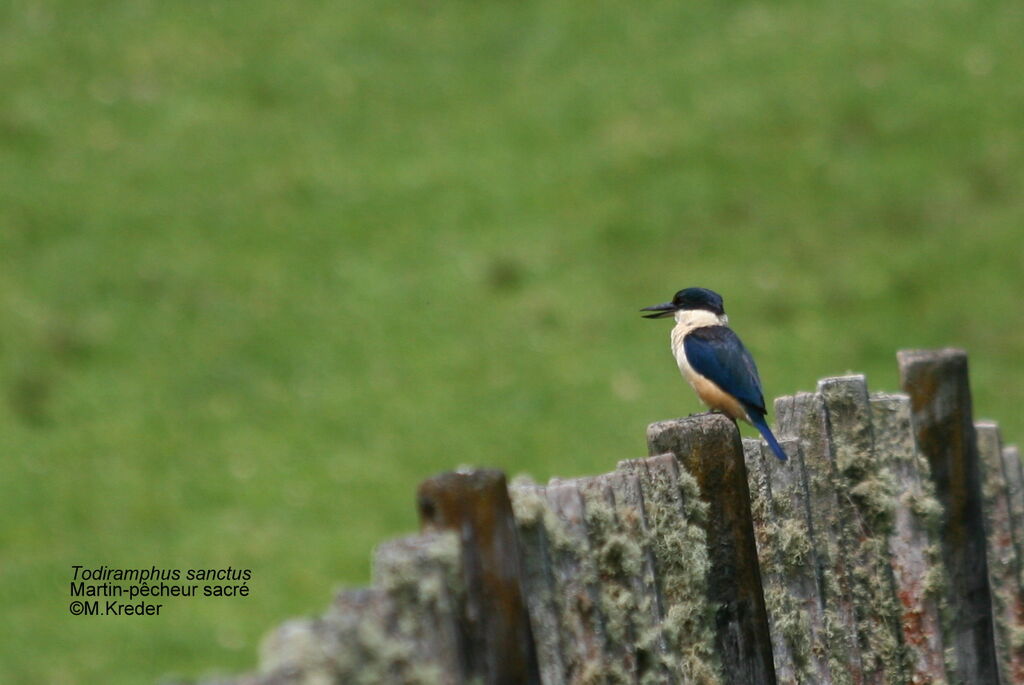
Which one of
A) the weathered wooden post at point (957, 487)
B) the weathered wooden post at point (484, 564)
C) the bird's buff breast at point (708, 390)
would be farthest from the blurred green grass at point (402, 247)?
the weathered wooden post at point (484, 564)

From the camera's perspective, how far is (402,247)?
42.0ft

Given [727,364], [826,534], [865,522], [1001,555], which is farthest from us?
[727,364]

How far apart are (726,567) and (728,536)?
0.08 m

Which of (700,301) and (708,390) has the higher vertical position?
(700,301)

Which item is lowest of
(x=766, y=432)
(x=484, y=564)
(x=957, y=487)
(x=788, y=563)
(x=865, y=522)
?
(x=484, y=564)

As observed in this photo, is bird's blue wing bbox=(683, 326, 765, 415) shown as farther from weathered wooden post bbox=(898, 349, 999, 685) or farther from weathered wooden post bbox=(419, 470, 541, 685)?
weathered wooden post bbox=(419, 470, 541, 685)

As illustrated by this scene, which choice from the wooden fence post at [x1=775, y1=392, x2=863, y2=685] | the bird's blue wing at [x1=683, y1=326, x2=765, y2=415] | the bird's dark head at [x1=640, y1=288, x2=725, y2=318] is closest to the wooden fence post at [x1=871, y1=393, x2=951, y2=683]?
the wooden fence post at [x1=775, y1=392, x2=863, y2=685]

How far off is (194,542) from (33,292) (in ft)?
10.7

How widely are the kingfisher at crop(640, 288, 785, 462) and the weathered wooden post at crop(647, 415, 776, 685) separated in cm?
259

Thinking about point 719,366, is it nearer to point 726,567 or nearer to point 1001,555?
point 1001,555

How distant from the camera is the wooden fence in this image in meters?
2.50

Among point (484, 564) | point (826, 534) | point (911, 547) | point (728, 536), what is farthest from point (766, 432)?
point (484, 564)

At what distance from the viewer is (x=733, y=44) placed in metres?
14.9

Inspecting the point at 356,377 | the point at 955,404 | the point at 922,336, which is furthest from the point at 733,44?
the point at 955,404
